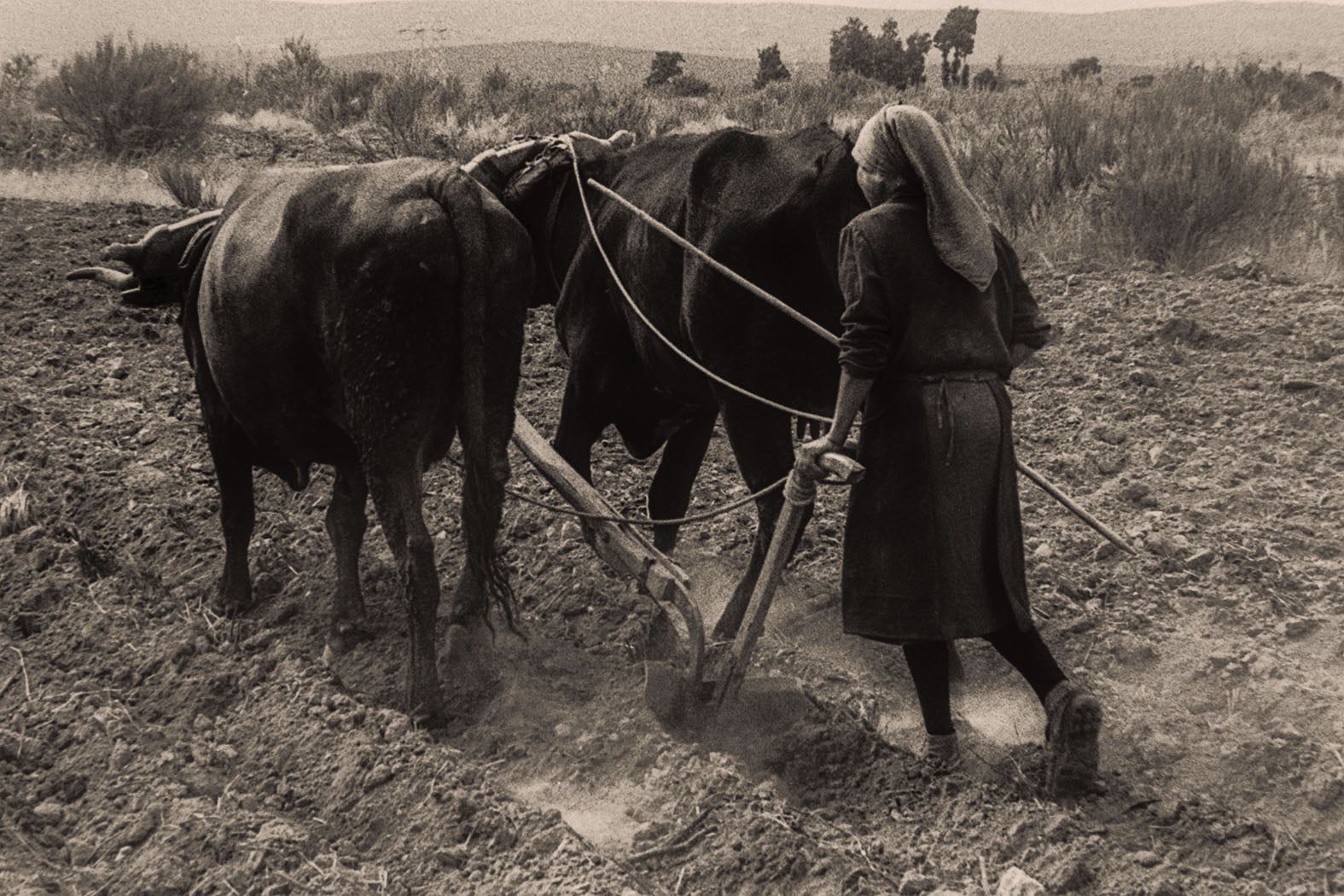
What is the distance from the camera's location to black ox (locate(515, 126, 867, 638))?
4.33 meters

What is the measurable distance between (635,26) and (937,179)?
288 feet

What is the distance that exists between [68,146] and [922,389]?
17018mm

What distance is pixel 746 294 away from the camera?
441cm

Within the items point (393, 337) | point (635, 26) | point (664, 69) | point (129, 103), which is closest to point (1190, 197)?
point (393, 337)

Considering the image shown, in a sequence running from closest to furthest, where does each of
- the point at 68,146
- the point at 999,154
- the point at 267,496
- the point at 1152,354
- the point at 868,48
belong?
the point at 267,496
the point at 1152,354
the point at 999,154
the point at 68,146
the point at 868,48

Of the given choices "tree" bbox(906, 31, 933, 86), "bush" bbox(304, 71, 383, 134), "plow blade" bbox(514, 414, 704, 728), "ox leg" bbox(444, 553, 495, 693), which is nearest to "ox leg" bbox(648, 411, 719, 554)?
"plow blade" bbox(514, 414, 704, 728)

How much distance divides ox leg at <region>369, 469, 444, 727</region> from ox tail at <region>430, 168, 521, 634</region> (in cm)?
19

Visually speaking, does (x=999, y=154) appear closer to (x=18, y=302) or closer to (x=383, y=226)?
(x=18, y=302)

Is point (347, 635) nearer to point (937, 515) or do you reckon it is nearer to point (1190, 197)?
point (937, 515)

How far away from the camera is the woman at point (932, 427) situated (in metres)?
3.63

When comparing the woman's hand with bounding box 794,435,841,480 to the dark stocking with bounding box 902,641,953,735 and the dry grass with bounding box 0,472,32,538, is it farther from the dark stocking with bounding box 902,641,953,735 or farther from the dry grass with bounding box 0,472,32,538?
the dry grass with bounding box 0,472,32,538

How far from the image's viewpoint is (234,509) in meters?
5.59

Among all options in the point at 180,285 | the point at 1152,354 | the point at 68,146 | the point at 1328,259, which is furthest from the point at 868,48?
the point at 180,285

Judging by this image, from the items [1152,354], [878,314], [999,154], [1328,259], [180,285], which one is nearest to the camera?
[878,314]
